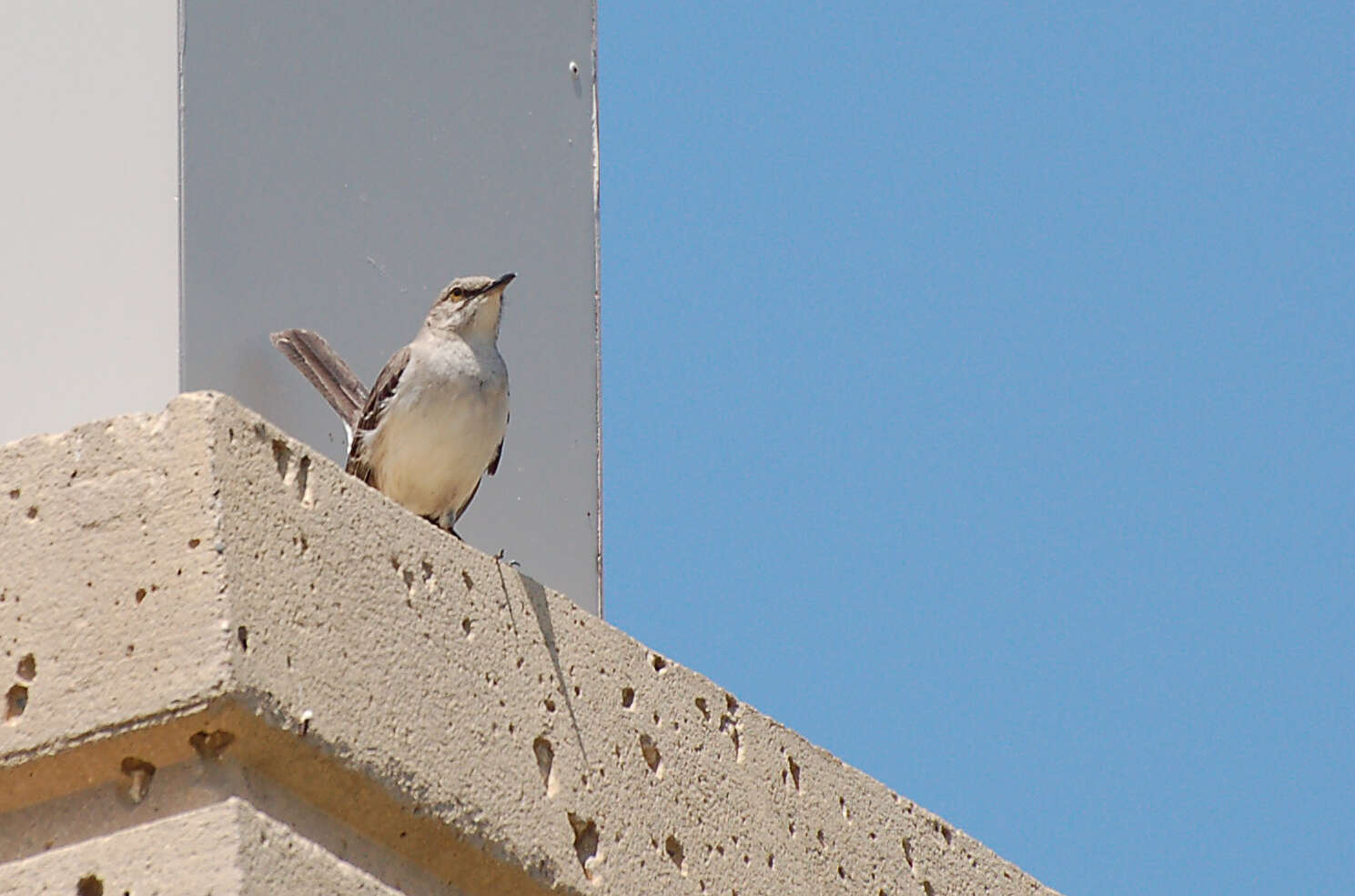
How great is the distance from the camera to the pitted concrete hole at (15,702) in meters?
3.78

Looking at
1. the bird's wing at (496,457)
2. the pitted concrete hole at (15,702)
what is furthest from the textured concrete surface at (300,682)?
the bird's wing at (496,457)

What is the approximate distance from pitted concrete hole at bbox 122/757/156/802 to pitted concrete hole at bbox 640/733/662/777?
1.19m

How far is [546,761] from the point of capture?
429cm

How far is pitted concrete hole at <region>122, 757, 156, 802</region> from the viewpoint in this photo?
368 centimetres

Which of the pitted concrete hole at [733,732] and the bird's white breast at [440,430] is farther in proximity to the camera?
the bird's white breast at [440,430]

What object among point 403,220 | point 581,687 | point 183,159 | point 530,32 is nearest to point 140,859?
point 581,687

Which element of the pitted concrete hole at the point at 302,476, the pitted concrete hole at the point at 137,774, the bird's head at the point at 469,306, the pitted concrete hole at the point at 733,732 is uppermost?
the bird's head at the point at 469,306

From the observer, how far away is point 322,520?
3963 millimetres

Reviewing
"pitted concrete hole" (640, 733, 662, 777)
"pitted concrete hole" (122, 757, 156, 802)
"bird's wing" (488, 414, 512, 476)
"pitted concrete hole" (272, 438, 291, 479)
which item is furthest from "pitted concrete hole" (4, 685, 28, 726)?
"bird's wing" (488, 414, 512, 476)

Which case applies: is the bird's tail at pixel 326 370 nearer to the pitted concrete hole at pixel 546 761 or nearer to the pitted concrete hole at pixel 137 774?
the pitted concrete hole at pixel 546 761

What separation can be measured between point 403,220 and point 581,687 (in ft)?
6.21

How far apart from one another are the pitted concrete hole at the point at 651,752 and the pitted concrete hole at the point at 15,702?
130 cm

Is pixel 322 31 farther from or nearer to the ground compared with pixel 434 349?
farther from the ground

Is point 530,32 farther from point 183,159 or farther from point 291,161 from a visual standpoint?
point 183,159
